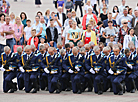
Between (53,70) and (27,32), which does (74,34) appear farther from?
(53,70)

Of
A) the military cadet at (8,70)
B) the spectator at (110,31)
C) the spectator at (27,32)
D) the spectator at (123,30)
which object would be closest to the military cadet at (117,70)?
the military cadet at (8,70)

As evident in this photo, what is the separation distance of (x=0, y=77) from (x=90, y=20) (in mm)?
4480

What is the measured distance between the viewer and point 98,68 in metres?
14.2

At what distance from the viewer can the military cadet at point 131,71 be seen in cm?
1440

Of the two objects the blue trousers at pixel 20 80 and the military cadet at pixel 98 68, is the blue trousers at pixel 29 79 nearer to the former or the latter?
the blue trousers at pixel 20 80

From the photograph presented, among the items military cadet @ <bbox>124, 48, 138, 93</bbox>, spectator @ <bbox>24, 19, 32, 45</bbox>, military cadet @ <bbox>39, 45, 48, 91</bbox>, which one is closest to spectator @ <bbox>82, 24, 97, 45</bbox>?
spectator @ <bbox>24, 19, 32, 45</bbox>

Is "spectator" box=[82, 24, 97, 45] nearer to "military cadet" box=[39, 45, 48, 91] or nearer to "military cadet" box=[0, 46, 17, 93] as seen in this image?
"military cadet" box=[39, 45, 48, 91]

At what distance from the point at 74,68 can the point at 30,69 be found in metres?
1.41

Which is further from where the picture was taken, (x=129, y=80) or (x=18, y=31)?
(x=18, y=31)

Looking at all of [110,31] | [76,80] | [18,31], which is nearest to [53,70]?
[76,80]

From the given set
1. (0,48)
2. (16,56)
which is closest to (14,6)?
(0,48)

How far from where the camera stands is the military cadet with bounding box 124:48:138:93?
567 inches

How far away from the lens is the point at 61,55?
14.7 meters

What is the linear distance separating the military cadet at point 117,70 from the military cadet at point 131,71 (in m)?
0.40
